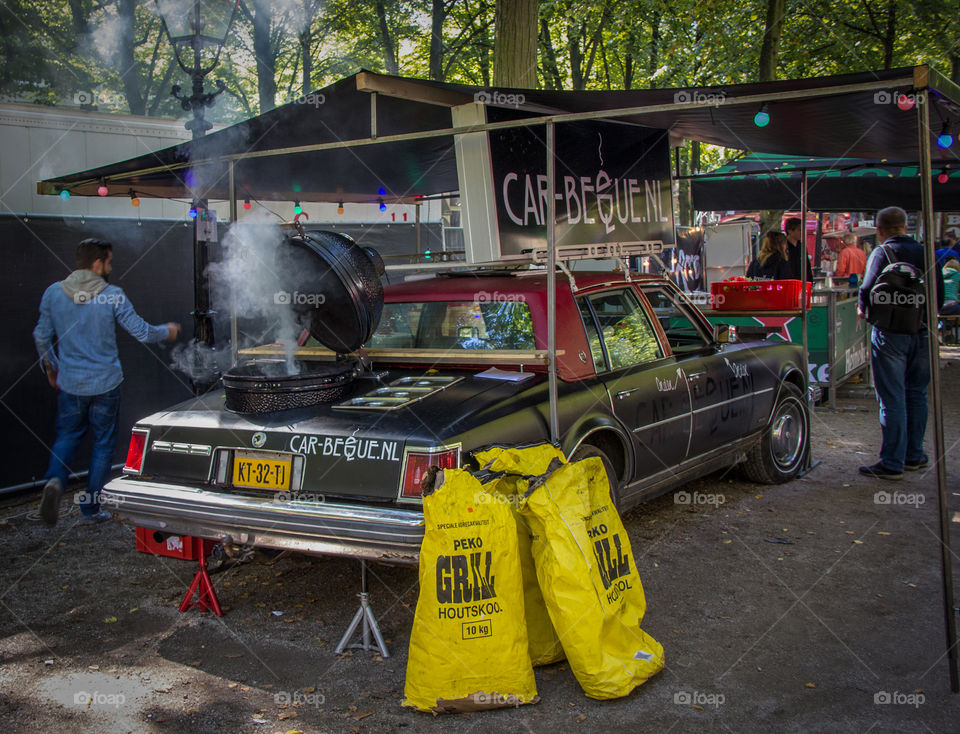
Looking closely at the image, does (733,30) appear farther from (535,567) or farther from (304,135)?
(535,567)

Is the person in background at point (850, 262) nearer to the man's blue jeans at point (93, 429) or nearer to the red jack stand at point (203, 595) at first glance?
the man's blue jeans at point (93, 429)

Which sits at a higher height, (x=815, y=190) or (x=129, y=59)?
(x=129, y=59)

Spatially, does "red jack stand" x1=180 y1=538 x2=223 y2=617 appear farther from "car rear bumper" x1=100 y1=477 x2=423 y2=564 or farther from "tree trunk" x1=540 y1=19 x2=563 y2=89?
"tree trunk" x1=540 y1=19 x2=563 y2=89

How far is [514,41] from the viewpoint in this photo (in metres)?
9.09

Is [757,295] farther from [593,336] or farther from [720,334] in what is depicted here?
[593,336]

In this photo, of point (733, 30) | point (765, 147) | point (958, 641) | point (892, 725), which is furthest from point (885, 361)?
point (733, 30)

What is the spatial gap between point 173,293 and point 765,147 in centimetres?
525

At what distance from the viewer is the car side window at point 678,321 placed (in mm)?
5668

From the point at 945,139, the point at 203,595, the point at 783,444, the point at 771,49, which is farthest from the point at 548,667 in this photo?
the point at 771,49

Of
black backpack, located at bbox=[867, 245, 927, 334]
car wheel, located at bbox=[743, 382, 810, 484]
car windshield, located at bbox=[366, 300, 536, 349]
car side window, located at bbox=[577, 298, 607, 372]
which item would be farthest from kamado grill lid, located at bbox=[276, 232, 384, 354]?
black backpack, located at bbox=[867, 245, 927, 334]

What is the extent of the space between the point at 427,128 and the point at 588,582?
3.54 metres

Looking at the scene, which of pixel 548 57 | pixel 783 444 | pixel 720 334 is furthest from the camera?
pixel 548 57

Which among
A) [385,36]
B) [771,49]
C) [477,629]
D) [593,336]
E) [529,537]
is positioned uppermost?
[385,36]

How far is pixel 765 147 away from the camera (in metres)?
6.29
